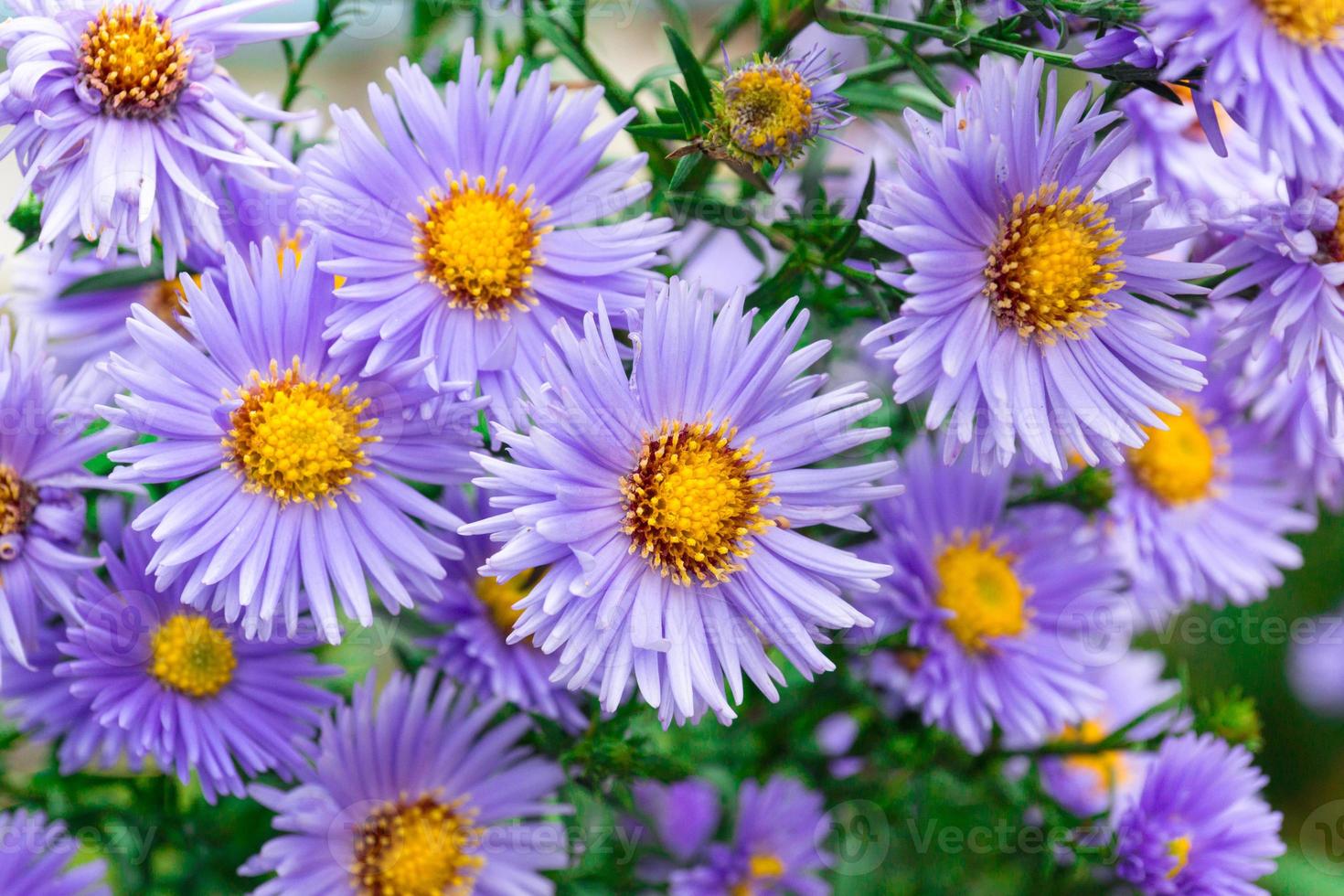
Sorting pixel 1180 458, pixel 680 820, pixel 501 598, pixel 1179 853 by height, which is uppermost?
pixel 1180 458

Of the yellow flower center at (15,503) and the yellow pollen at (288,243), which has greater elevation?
the yellow pollen at (288,243)

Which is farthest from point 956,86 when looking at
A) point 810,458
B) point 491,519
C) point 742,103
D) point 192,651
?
point 192,651

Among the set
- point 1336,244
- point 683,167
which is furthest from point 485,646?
point 1336,244

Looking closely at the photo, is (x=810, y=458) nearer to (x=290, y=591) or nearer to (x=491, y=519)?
(x=491, y=519)

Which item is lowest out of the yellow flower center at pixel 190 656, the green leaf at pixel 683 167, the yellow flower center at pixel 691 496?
the yellow flower center at pixel 190 656

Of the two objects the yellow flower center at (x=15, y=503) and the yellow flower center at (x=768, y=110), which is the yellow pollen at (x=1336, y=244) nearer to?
the yellow flower center at (x=768, y=110)

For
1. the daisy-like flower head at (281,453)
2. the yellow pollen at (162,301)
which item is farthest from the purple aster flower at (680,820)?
the yellow pollen at (162,301)

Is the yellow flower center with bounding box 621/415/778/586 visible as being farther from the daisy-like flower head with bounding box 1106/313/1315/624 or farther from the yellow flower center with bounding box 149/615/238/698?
the daisy-like flower head with bounding box 1106/313/1315/624

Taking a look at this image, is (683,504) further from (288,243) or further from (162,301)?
(162,301)
